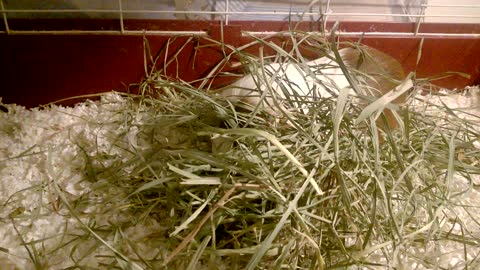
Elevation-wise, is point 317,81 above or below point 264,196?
above

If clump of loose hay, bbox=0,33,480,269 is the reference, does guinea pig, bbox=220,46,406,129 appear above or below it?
above

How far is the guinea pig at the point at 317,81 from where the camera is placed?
71 centimetres

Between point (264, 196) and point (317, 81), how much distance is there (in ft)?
0.70

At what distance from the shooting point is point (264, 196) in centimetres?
59

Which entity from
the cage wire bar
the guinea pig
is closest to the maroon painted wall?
the cage wire bar

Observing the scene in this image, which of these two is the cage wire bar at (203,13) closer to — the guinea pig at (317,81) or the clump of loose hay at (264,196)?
the guinea pig at (317,81)

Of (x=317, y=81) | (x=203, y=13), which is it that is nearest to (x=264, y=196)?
(x=317, y=81)

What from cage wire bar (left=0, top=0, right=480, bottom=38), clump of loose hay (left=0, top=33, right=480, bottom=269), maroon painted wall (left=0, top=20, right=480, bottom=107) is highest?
cage wire bar (left=0, top=0, right=480, bottom=38)

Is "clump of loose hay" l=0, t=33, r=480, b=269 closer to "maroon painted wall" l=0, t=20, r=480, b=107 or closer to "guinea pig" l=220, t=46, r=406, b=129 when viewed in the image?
"guinea pig" l=220, t=46, r=406, b=129

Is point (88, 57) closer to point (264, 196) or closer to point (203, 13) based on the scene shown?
point (203, 13)

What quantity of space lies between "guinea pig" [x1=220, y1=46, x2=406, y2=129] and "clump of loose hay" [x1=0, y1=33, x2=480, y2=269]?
27mm

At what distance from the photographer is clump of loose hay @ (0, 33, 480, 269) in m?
0.56

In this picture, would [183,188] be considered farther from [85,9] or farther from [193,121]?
[85,9]

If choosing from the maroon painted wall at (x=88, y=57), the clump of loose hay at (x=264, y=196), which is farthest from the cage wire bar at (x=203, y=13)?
the clump of loose hay at (x=264, y=196)
